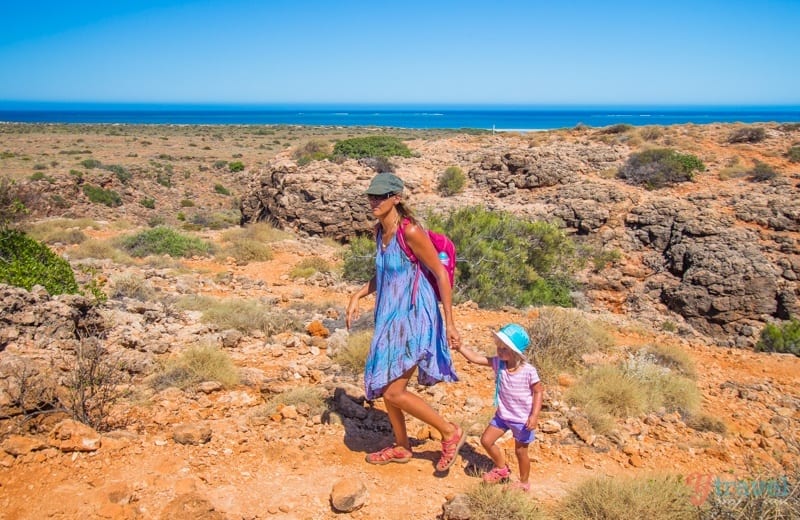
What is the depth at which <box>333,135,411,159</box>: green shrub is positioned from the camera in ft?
60.4

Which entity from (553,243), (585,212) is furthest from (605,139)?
(553,243)

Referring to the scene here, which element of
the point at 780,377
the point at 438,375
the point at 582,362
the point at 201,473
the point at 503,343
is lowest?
the point at 780,377

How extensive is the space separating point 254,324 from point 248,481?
3140 mm

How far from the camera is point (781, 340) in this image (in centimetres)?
957

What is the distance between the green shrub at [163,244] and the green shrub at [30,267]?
5.05 meters

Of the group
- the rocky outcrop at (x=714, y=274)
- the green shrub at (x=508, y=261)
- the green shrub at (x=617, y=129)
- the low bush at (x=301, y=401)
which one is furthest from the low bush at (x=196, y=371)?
the green shrub at (x=617, y=129)

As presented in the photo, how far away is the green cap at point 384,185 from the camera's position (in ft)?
9.99

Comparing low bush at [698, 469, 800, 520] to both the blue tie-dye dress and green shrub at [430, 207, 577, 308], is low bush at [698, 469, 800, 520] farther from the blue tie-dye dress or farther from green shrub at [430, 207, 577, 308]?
green shrub at [430, 207, 577, 308]

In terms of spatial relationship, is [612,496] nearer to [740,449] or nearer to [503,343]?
[503,343]

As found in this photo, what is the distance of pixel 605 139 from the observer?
19578mm

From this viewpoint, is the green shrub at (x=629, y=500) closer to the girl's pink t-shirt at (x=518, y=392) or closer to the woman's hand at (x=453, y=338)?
the girl's pink t-shirt at (x=518, y=392)

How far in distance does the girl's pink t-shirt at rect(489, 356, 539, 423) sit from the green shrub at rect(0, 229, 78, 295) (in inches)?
210

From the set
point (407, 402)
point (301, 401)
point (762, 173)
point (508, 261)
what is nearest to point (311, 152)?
point (508, 261)

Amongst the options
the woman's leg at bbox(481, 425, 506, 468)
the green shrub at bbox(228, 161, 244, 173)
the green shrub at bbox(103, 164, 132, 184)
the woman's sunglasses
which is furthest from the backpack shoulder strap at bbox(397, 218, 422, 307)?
the green shrub at bbox(228, 161, 244, 173)
